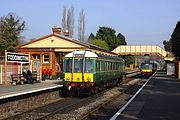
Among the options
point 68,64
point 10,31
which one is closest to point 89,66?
point 68,64

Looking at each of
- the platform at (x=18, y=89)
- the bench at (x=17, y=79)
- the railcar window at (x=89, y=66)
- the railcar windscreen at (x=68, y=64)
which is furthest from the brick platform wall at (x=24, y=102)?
the bench at (x=17, y=79)

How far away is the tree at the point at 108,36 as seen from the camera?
103375 millimetres

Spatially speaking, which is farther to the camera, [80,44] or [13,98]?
[80,44]

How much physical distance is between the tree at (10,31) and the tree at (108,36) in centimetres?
3503

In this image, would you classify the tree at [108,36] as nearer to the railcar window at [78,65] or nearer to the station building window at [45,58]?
the station building window at [45,58]

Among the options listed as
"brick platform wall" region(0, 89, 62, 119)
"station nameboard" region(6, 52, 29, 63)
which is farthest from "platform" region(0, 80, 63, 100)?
"station nameboard" region(6, 52, 29, 63)

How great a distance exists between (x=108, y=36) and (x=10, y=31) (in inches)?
1572

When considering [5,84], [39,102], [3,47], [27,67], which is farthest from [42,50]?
[39,102]

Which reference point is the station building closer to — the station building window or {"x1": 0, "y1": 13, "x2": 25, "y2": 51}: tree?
the station building window

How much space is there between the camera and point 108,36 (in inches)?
4070

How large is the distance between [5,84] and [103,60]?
8597 mm

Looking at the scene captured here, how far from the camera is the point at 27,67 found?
106 feet

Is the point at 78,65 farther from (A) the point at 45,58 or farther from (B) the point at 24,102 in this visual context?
(A) the point at 45,58

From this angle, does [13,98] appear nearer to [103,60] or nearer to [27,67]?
[103,60]
